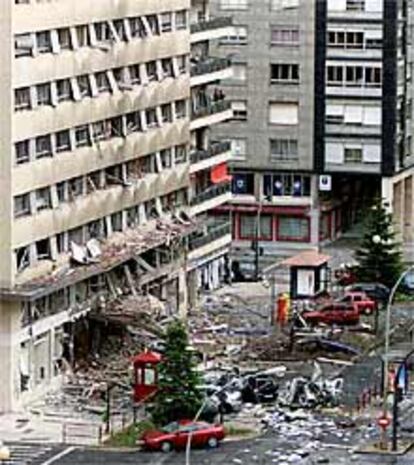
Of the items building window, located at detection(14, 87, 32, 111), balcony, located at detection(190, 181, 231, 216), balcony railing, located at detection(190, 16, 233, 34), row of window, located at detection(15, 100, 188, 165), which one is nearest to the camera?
building window, located at detection(14, 87, 32, 111)

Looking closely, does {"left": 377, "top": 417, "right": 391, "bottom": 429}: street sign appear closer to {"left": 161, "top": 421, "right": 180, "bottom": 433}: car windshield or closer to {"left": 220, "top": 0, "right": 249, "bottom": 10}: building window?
{"left": 161, "top": 421, "right": 180, "bottom": 433}: car windshield

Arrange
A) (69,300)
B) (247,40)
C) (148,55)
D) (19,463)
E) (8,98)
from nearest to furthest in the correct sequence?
(19,463)
(8,98)
(69,300)
(148,55)
(247,40)

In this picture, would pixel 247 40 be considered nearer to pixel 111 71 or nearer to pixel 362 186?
pixel 362 186

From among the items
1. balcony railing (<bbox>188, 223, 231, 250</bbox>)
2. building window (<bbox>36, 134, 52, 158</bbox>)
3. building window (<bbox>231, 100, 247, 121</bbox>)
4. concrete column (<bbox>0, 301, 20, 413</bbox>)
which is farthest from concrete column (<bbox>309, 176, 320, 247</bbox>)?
concrete column (<bbox>0, 301, 20, 413</bbox>)

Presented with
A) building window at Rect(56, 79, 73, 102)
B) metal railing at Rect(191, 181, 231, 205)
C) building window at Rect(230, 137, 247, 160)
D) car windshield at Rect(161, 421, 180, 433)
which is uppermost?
building window at Rect(56, 79, 73, 102)

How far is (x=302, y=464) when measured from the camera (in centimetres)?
8156

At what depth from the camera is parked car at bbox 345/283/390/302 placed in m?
115

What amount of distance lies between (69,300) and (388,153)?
43984 mm

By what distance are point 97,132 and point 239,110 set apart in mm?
37592

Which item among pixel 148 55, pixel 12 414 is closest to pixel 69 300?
pixel 12 414

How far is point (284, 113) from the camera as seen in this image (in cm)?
13612

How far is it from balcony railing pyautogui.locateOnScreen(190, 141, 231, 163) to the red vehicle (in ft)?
34.6

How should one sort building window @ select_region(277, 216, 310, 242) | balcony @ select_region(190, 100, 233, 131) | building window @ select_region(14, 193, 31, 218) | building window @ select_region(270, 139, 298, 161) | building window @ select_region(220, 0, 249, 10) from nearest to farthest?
building window @ select_region(14, 193, 31, 218) → balcony @ select_region(190, 100, 233, 131) → building window @ select_region(220, 0, 249, 10) → building window @ select_region(270, 139, 298, 161) → building window @ select_region(277, 216, 310, 242)

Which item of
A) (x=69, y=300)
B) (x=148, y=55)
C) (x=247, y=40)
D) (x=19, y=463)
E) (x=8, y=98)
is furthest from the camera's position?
(x=247, y=40)
